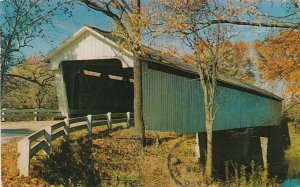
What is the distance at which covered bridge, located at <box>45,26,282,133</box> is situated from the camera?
2008 cm

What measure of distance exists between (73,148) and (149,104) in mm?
7463

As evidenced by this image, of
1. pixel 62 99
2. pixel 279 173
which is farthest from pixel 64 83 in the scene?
pixel 279 173

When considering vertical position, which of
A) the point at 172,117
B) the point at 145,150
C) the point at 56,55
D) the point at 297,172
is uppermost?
the point at 56,55

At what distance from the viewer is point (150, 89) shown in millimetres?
20078

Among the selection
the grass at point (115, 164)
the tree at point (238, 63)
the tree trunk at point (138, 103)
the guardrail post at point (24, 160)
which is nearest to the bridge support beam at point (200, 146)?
the grass at point (115, 164)

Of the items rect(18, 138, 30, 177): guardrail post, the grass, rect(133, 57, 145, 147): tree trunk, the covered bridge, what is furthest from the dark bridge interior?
rect(18, 138, 30, 177): guardrail post

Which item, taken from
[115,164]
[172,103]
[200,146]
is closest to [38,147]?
[115,164]

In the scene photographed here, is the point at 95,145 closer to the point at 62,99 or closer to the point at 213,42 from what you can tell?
the point at 213,42

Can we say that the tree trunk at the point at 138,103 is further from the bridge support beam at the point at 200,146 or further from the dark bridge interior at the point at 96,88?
the dark bridge interior at the point at 96,88

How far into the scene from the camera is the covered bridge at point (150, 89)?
20.1 m

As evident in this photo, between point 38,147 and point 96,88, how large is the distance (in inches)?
649

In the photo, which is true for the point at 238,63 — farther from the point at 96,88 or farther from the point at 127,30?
the point at 127,30

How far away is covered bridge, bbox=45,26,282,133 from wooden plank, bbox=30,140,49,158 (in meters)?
7.47

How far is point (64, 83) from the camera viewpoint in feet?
74.8
